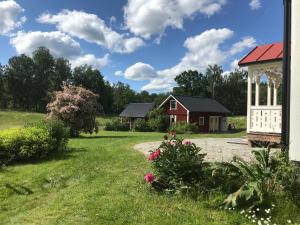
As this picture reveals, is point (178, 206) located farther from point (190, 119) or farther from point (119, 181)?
point (190, 119)

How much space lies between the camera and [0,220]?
5.60 meters

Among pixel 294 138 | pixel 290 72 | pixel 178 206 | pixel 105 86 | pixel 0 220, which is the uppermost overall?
pixel 105 86

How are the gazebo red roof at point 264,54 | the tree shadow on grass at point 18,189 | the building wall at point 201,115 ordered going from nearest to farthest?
the tree shadow on grass at point 18,189, the gazebo red roof at point 264,54, the building wall at point 201,115

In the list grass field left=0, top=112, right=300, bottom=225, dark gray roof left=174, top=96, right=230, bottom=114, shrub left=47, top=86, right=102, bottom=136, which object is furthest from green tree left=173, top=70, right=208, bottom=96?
grass field left=0, top=112, right=300, bottom=225

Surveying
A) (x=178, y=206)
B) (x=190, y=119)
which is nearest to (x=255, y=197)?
(x=178, y=206)

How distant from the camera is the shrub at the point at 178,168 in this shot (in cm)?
599

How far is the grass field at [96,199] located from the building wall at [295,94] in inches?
39.2

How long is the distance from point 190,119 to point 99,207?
38.3 meters

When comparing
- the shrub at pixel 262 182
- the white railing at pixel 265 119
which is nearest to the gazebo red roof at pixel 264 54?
the white railing at pixel 265 119

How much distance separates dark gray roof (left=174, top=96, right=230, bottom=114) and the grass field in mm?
35110

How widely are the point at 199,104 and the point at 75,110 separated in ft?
85.3

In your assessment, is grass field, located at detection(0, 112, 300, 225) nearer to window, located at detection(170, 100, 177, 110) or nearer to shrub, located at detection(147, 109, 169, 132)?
shrub, located at detection(147, 109, 169, 132)

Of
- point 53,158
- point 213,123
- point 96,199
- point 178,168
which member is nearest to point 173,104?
point 213,123

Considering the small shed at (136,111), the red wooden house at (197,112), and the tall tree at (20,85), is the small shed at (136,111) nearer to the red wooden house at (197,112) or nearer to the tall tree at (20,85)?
the red wooden house at (197,112)
